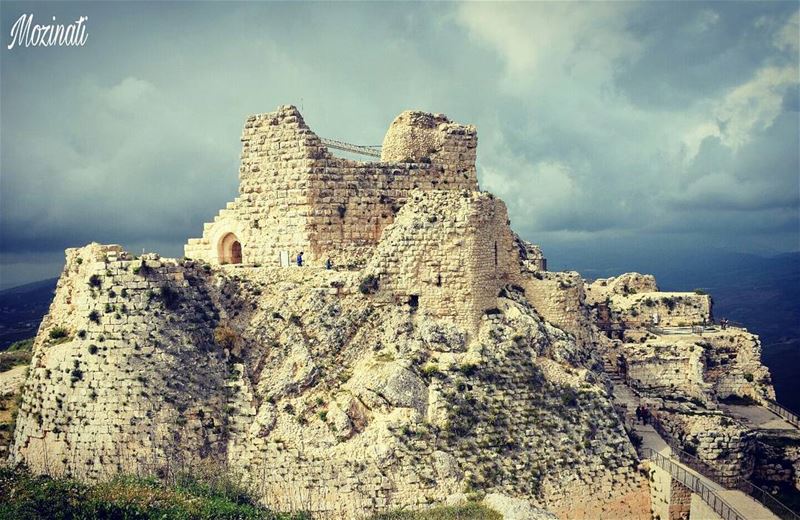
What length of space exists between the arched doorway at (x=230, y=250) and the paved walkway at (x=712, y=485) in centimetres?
1449

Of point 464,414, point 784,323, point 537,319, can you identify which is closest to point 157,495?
point 464,414

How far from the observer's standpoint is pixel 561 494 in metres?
20.4

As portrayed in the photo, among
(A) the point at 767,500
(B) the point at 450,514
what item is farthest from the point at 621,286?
(B) the point at 450,514

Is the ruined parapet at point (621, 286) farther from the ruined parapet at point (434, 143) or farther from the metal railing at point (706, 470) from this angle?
the ruined parapet at point (434, 143)

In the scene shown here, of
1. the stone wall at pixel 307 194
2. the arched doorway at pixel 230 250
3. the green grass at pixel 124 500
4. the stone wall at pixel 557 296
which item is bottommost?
the green grass at pixel 124 500

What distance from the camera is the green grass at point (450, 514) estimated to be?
57.6 ft

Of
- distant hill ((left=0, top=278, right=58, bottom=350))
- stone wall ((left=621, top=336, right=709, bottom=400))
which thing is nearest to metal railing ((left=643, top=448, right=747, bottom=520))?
stone wall ((left=621, top=336, right=709, bottom=400))

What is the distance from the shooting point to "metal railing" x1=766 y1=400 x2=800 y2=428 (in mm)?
29741

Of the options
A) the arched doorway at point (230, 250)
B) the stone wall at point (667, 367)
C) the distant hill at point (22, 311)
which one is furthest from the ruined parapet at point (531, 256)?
the distant hill at point (22, 311)

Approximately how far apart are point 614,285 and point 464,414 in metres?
19.2

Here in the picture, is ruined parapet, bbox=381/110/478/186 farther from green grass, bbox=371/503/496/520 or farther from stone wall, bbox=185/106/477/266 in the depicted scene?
green grass, bbox=371/503/496/520

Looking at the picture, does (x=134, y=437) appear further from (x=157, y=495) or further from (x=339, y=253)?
(x=339, y=253)

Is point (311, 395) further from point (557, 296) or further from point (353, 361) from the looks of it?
point (557, 296)

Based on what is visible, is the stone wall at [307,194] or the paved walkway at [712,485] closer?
the paved walkway at [712,485]
